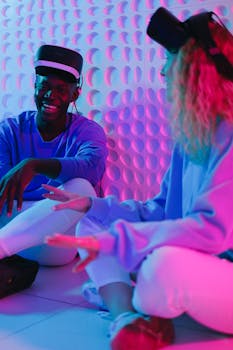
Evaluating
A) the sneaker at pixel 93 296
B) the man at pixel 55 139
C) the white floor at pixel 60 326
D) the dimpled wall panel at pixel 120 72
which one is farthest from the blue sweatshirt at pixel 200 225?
the dimpled wall panel at pixel 120 72

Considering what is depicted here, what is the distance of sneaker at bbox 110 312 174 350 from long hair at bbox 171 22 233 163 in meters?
0.38

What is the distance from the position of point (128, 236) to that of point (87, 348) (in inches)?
12.5

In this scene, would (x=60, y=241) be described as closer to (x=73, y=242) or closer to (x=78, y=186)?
(x=73, y=242)

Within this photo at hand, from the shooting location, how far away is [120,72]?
6.89 feet

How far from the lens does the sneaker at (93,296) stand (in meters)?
1.44

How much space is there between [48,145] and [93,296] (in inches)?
27.7

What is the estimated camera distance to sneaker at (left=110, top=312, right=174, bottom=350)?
112cm

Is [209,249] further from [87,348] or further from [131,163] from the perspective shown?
[131,163]

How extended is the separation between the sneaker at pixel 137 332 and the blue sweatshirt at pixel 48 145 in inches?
29.1

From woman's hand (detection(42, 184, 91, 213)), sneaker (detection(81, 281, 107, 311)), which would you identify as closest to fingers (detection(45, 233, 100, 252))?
woman's hand (detection(42, 184, 91, 213))

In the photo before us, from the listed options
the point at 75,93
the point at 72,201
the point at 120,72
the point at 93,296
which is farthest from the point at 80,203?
the point at 120,72

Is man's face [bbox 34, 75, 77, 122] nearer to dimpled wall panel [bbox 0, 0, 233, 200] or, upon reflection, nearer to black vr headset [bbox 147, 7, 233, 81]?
dimpled wall panel [bbox 0, 0, 233, 200]

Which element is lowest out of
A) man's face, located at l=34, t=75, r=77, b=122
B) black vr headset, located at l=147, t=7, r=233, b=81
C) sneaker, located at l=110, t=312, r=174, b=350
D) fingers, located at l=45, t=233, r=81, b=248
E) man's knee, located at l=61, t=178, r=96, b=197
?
sneaker, located at l=110, t=312, r=174, b=350

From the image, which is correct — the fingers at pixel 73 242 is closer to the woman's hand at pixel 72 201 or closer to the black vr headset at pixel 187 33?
the woman's hand at pixel 72 201
